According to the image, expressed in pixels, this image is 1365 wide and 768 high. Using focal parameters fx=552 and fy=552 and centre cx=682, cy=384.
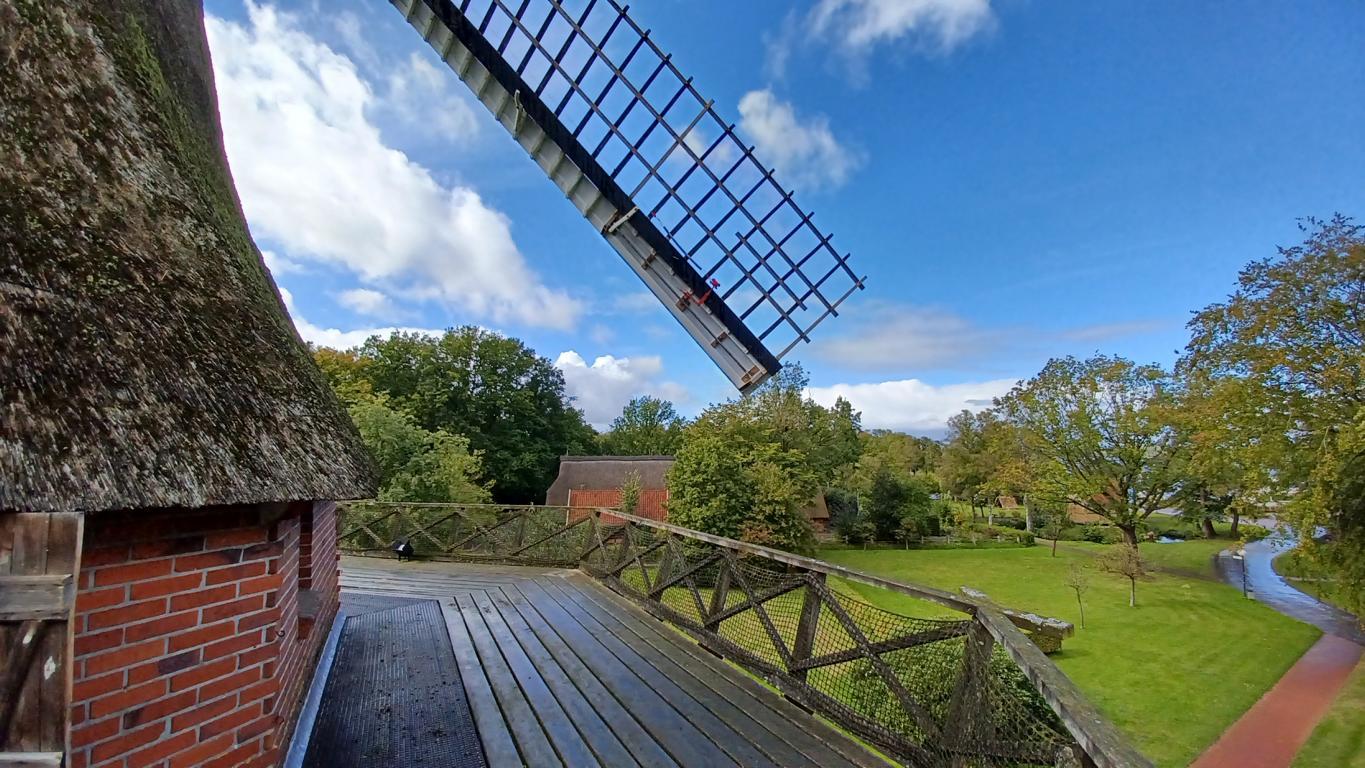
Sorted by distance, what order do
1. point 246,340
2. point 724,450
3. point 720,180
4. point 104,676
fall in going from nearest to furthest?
point 104,676, point 246,340, point 720,180, point 724,450

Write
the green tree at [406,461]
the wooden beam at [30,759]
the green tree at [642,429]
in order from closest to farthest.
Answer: the wooden beam at [30,759], the green tree at [406,461], the green tree at [642,429]

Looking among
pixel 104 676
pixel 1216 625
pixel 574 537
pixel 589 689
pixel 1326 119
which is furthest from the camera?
pixel 1216 625

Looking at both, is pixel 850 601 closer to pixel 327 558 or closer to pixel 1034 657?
pixel 1034 657

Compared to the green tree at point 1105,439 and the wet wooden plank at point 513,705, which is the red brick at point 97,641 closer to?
the wet wooden plank at point 513,705

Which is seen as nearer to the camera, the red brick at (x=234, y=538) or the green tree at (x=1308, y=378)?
the red brick at (x=234, y=538)

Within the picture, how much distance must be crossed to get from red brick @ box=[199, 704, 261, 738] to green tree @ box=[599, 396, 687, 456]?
135 feet

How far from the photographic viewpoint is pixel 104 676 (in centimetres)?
144

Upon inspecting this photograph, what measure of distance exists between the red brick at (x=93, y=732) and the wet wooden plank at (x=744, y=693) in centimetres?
248

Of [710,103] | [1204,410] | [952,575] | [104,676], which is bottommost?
[952,575]

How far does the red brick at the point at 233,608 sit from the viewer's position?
1715 millimetres

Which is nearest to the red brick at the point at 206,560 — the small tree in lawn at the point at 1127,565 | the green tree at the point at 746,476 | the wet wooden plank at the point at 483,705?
the wet wooden plank at the point at 483,705

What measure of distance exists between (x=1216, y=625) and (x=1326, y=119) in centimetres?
1255

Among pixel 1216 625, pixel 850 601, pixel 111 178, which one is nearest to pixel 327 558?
pixel 111 178

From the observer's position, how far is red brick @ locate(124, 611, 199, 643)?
1.52 m
